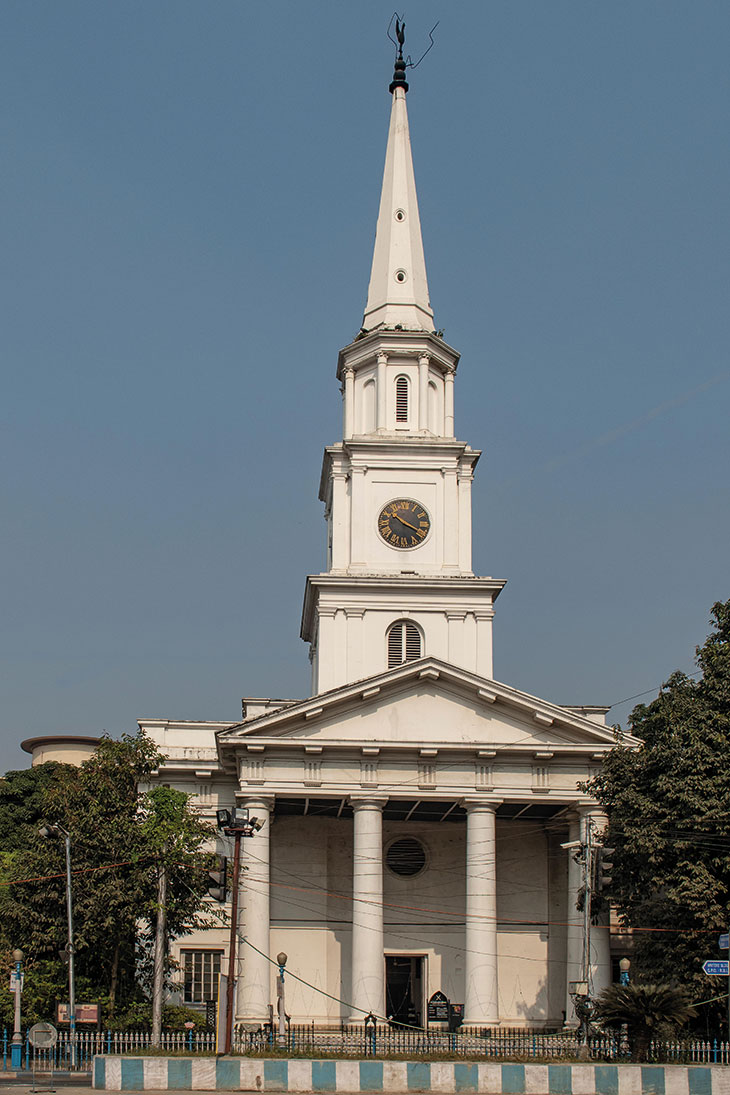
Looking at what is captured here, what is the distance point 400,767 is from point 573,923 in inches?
305

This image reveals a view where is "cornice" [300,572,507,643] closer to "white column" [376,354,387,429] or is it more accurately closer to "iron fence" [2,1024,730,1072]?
"white column" [376,354,387,429]

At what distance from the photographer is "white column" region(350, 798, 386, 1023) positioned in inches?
1826

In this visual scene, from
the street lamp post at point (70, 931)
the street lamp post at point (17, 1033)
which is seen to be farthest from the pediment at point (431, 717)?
the street lamp post at point (17, 1033)

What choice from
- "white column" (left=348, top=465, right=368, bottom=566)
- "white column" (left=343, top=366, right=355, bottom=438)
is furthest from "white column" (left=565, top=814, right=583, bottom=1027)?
"white column" (left=343, top=366, right=355, bottom=438)

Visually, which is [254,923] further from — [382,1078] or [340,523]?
[340,523]

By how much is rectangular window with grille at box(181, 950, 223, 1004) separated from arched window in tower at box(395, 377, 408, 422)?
22.4 metres

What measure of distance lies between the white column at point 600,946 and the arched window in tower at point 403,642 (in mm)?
10685

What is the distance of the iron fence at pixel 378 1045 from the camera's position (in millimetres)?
36250

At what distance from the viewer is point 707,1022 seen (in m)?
42.0

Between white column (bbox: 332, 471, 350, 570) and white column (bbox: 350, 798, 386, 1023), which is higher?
white column (bbox: 332, 471, 350, 570)

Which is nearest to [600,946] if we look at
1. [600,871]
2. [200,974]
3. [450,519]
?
[600,871]

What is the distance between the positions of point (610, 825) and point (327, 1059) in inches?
577

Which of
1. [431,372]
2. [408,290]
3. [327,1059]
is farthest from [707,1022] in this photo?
[408,290]

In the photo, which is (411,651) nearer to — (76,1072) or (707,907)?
(707,907)
